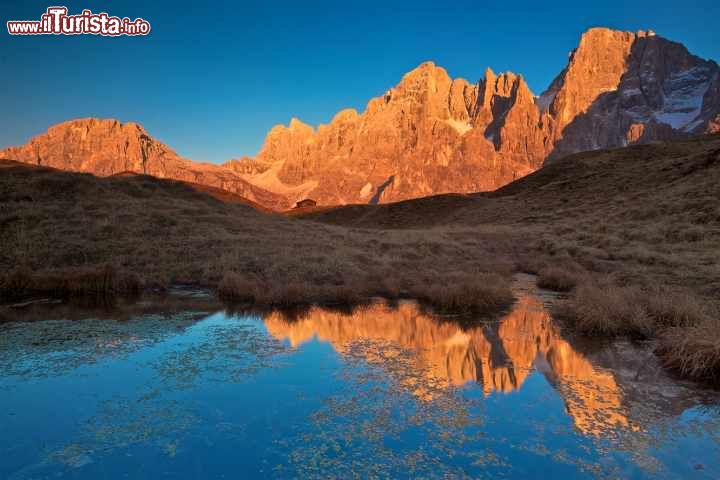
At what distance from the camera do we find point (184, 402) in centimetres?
790

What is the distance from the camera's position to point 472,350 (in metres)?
11.1

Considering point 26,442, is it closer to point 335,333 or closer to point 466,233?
point 335,333

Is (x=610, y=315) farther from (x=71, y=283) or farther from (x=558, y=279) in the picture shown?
(x=71, y=283)

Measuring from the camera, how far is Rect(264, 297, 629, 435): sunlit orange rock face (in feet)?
27.9

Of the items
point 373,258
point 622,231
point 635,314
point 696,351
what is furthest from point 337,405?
point 622,231

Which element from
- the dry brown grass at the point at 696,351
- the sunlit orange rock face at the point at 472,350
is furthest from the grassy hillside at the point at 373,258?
the sunlit orange rock face at the point at 472,350

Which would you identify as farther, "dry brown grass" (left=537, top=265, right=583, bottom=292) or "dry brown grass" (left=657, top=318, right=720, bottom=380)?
"dry brown grass" (left=537, top=265, right=583, bottom=292)

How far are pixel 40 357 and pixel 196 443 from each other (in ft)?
18.5

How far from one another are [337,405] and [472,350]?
439 centimetres

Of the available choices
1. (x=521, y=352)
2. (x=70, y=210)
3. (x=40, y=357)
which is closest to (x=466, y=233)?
(x=70, y=210)

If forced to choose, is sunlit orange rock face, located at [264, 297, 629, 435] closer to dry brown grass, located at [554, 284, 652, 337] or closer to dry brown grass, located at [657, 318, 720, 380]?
dry brown grass, located at [554, 284, 652, 337]

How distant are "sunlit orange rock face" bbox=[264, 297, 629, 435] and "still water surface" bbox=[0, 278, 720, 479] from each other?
56 mm

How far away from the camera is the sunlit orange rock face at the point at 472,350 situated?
27.9ft

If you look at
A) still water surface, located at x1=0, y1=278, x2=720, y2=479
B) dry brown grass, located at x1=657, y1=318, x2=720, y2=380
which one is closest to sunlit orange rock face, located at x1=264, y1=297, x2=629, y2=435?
still water surface, located at x1=0, y1=278, x2=720, y2=479
